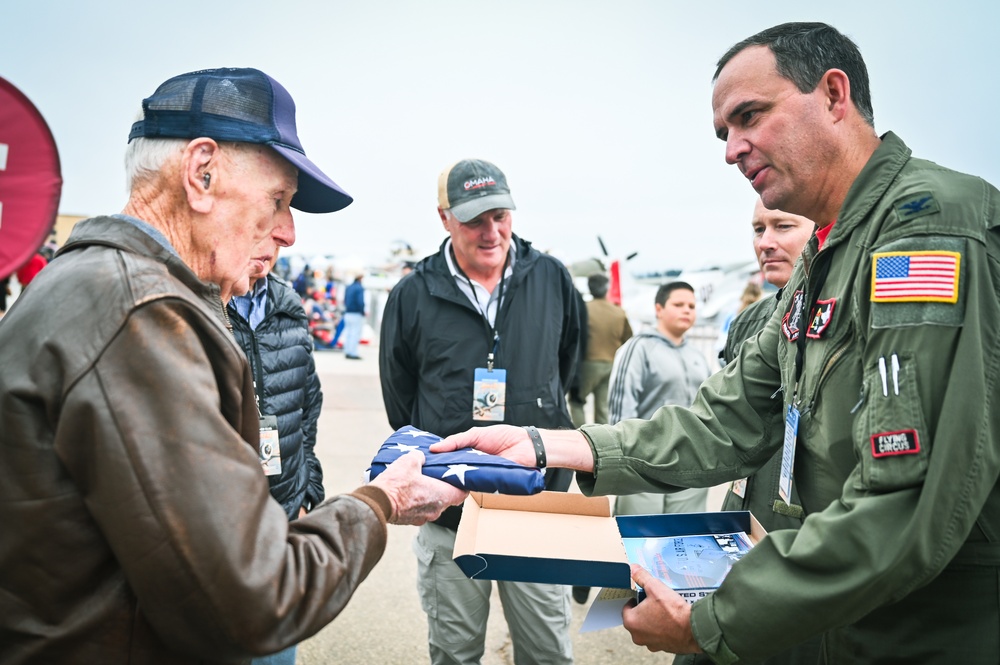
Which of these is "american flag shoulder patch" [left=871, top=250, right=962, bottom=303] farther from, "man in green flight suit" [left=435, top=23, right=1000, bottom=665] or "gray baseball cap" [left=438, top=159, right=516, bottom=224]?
"gray baseball cap" [left=438, top=159, right=516, bottom=224]

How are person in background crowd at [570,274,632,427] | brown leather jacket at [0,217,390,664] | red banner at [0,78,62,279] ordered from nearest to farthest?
1. brown leather jacket at [0,217,390,664]
2. red banner at [0,78,62,279]
3. person in background crowd at [570,274,632,427]

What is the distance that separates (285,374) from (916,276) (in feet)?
7.95

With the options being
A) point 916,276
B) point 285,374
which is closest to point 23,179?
point 285,374

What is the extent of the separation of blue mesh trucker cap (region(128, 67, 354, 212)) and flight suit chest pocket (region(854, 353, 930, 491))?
1.44 m

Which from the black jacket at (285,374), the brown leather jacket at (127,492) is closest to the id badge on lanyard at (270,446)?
the black jacket at (285,374)

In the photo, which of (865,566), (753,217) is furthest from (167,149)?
(753,217)

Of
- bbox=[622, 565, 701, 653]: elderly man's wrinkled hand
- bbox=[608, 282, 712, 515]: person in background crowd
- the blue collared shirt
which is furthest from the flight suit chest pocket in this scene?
bbox=[608, 282, 712, 515]: person in background crowd

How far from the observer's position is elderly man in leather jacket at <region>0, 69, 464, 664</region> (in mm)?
1192

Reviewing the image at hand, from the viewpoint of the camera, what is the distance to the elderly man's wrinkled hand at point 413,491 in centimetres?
177

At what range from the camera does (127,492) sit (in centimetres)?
118

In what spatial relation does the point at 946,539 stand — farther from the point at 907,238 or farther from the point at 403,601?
the point at 403,601

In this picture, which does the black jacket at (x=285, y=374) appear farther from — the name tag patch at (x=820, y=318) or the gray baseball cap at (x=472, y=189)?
the name tag patch at (x=820, y=318)

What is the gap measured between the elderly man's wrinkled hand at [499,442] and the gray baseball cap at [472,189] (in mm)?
1547

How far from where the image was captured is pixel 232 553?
1219mm
